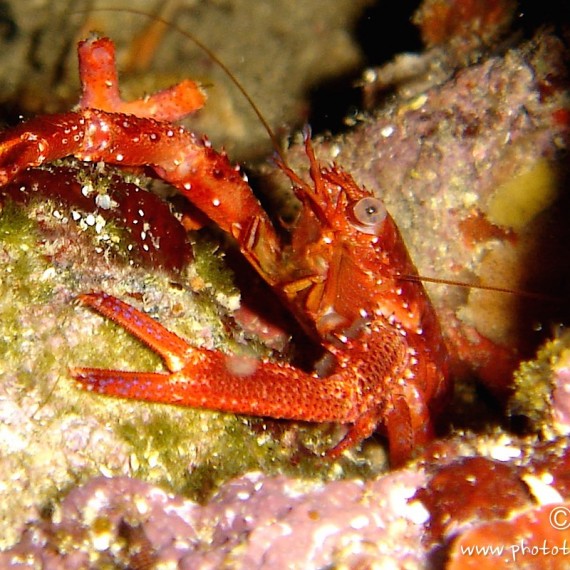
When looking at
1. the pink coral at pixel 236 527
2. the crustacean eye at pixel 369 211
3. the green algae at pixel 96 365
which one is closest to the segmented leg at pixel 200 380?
the green algae at pixel 96 365

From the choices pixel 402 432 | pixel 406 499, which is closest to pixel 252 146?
pixel 402 432

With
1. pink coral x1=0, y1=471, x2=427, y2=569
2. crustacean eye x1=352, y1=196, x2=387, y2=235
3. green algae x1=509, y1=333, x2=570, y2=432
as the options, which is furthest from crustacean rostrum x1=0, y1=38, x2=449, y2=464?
green algae x1=509, y1=333, x2=570, y2=432

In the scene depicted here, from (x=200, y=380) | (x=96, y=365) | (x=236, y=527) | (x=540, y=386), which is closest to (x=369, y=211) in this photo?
(x=540, y=386)

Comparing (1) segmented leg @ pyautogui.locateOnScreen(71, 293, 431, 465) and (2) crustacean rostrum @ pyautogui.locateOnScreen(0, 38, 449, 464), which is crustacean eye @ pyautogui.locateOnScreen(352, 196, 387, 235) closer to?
(2) crustacean rostrum @ pyautogui.locateOnScreen(0, 38, 449, 464)

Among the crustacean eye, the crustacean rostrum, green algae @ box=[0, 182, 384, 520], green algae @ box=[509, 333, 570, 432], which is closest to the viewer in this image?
green algae @ box=[0, 182, 384, 520]

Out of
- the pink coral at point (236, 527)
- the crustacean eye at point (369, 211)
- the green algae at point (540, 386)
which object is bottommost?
the pink coral at point (236, 527)

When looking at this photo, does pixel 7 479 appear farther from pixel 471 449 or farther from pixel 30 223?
pixel 471 449

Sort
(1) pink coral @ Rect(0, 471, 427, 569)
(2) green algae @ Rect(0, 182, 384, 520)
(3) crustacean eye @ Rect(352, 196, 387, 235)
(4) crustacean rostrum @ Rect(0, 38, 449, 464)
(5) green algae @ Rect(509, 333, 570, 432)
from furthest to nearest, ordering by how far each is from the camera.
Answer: (3) crustacean eye @ Rect(352, 196, 387, 235)
(4) crustacean rostrum @ Rect(0, 38, 449, 464)
(5) green algae @ Rect(509, 333, 570, 432)
(2) green algae @ Rect(0, 182, 384, 520)
(1) pink coral @ Rect(0, 471, 427, 569)

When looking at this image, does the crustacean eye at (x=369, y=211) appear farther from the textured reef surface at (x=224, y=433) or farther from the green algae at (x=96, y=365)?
the green algae at (x=96, y=365)
